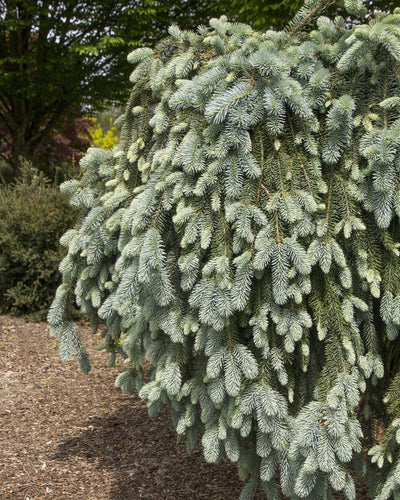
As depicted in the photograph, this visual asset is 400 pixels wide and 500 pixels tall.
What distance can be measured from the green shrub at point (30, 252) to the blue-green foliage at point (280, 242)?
4.21 m

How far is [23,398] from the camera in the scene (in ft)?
15.2

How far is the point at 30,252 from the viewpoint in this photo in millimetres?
6488

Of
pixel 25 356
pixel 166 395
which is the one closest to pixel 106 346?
pixel 166 395

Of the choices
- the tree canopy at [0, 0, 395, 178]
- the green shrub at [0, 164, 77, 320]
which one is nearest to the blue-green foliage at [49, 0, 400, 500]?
the green shrub at [0, 164, 77, 320]

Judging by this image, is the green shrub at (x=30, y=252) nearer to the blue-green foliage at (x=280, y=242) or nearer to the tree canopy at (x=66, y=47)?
the tree canopy at (x=66, y=47)

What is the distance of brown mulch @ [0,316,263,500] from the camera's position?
3328 millimetres

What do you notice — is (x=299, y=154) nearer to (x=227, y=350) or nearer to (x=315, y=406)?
(x=227, y=350)

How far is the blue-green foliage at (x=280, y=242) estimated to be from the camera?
86.0 inches

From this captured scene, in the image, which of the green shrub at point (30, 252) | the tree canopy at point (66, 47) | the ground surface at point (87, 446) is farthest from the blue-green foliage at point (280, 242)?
the tree canopy at point (66, 47)

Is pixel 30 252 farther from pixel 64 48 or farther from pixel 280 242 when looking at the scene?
pixel 64 48

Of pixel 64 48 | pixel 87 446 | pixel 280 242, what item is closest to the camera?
pixel 280 242

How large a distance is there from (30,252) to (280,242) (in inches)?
189

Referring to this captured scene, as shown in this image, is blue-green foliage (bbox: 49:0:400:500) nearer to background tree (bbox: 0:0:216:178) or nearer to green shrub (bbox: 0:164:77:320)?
green shrub (bbox: 0:164:77:320)

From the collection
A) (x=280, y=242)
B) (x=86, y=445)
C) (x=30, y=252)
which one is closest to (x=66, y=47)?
(x=30, y=252)
